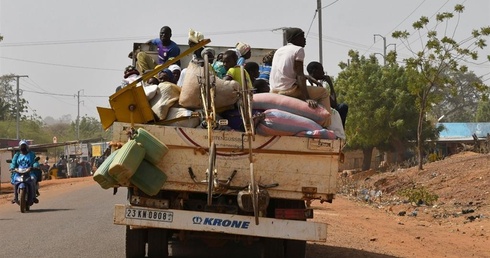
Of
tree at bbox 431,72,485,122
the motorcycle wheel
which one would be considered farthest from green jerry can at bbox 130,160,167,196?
tree at bbox 431,72,485,122

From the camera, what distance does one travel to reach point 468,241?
1368 centimetres

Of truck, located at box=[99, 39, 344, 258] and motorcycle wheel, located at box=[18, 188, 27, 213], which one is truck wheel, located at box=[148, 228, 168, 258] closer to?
truck, located at box=[99, 39, 344, 258]

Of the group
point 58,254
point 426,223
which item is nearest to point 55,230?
point 58,254

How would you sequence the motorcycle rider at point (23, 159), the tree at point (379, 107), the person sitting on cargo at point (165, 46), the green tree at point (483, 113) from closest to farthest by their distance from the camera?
the person sitting on cargo at point (165, 46), the motorcycle rider at point (23, 159), the tree at point (379, 107), the green tree at point (483, 113)

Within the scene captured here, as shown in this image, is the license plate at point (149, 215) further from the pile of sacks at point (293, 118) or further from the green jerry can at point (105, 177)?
the pile of sacks at point (293, 118)

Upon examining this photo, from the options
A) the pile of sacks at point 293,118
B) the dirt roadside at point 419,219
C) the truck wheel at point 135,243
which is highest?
the pile of sacks at point 293,118

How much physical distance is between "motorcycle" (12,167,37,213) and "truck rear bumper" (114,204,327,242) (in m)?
10.3

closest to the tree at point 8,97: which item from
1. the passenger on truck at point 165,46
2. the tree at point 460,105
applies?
the tree at point 460,105

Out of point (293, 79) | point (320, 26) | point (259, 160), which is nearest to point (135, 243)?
point (259, 160)

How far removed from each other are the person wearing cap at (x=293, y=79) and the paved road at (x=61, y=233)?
2706mm

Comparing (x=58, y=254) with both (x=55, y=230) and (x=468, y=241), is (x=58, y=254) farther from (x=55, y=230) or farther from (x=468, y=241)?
(x=468, y=241)

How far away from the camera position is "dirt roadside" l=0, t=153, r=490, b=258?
39.1ft

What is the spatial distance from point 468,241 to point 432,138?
3809cm

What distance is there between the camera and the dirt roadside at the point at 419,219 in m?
11.9
